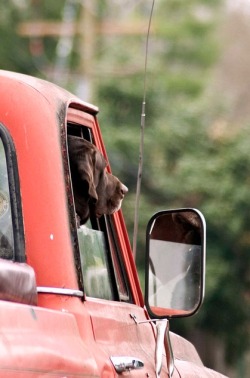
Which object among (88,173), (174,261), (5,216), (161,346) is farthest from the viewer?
(174,261)

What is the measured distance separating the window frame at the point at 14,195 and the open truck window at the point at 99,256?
0.22 metres

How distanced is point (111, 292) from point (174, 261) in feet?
1.70

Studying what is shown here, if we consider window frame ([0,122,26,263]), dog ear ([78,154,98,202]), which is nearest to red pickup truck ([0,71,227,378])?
window frame ([0,122,26,263])

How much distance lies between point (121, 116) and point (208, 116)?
346 cm

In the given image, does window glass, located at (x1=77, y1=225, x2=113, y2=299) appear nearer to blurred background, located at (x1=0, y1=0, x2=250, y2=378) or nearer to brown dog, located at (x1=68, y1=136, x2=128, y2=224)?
brown dog, located at (x1=68, y1=136, x2=128, y2=224)

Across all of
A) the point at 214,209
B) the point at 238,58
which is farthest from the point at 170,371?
the point at 238,58

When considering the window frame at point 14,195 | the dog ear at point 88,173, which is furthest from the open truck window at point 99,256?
the window frame at point 14,195

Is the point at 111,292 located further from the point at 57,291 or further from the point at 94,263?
the point at 57,291

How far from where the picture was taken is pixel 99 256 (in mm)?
4094

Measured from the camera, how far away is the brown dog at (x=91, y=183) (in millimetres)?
3945

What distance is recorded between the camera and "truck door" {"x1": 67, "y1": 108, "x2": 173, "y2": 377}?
3551 millimetres

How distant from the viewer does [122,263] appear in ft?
14.6

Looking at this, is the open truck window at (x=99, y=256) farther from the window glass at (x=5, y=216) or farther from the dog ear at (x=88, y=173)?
the window glass at (x=5, y=216)

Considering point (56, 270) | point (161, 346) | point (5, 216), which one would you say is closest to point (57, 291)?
point (56, 270)
